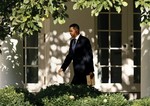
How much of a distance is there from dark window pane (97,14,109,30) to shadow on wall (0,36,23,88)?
128 inches

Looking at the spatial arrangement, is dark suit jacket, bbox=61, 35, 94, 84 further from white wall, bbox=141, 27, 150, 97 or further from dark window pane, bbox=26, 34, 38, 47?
dark window pane, bbox=26, 34, 38, 47

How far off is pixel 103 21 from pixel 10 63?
363 centimetres

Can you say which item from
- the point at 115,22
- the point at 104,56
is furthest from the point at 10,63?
the point at 115,22

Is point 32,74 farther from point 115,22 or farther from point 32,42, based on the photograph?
point 115,22

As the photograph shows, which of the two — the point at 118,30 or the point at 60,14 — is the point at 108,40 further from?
the point at 60,14

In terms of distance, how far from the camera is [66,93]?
264 inches

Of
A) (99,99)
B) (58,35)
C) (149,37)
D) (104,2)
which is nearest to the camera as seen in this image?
(104,2)

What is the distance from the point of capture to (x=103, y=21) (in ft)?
40.0

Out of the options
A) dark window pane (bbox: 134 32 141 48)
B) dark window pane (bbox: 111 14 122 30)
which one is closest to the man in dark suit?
dark window pane (bbox: 111 14 122 30)

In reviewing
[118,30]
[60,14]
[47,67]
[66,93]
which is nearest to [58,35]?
[47,67]

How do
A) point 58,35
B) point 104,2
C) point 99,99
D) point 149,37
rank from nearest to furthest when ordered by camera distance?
point 104,2 < point 99,99 < point 149,37 < point 58,35

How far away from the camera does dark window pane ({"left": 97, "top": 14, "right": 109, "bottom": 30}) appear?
1215 centimetres

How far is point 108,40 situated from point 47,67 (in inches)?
69.9

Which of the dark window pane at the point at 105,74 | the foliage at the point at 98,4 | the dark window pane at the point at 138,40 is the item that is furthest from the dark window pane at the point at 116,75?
the foliage at the point at 98,4
